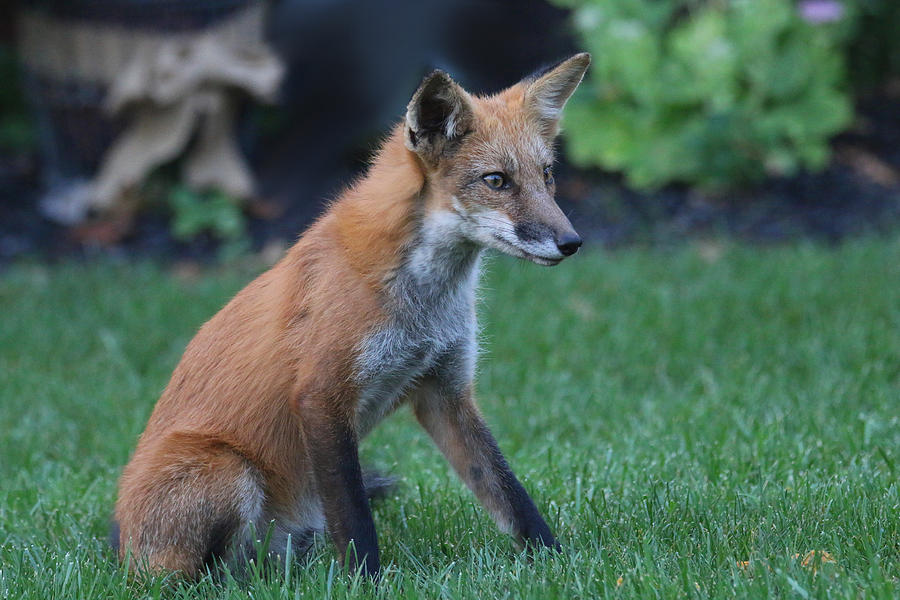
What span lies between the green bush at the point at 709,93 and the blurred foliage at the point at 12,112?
6683 mm

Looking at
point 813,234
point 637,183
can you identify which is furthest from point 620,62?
point 813,234

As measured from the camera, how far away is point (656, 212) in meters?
9.72

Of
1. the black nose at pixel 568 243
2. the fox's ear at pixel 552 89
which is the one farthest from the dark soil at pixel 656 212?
the black nose at pixel 568 243

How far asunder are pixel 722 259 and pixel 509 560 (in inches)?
208

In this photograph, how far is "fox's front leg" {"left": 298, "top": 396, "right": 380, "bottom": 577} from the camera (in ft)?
11.8

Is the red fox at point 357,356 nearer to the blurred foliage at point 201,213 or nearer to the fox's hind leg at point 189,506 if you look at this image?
the fox's hind leg at point 189,506

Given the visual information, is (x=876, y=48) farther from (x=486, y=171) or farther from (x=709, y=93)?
(x=486, y=171)

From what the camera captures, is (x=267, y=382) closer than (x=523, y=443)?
Yes

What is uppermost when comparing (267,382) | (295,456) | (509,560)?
(267,382)

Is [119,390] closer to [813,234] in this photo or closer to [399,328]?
[399,328]

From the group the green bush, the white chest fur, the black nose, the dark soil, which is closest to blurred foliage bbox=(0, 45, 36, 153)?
the dark soil

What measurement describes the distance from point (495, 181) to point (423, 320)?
1.89 ft

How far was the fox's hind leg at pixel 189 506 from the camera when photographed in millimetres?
3629

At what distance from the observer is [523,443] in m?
5.61
